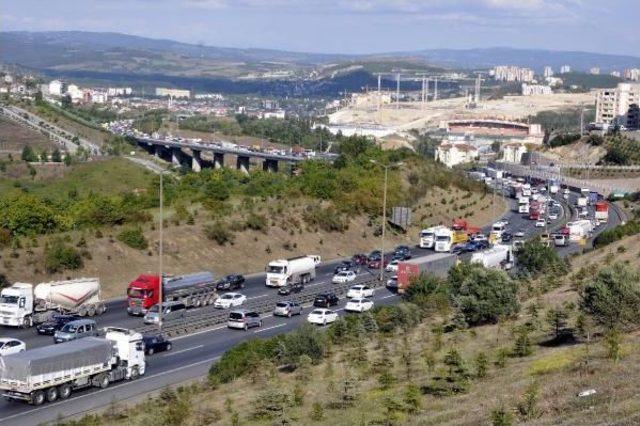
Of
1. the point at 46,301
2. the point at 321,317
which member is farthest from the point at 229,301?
the point at 46,301

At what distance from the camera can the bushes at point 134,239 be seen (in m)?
53.8

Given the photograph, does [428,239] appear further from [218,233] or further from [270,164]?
[270,164]

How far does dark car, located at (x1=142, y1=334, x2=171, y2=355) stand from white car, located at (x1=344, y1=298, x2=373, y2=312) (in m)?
9.91

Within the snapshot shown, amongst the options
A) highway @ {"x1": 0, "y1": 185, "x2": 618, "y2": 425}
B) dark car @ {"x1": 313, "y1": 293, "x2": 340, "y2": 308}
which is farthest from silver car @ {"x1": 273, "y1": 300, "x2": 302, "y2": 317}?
dark car @ {"x1": 313, "y1": 293, "x2": 340, "y2": 308}

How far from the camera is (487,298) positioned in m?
34.3

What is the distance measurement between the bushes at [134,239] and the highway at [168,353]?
364 centimetres

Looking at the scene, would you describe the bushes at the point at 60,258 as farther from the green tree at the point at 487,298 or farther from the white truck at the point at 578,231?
the white truck at the point at 578,231

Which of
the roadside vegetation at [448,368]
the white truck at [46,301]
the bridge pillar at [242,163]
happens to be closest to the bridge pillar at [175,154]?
the bridge pillar at [242,163]

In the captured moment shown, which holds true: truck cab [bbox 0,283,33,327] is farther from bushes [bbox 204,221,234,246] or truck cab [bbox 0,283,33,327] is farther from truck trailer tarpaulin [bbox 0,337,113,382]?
bushes [bbox 204,221,234,246]

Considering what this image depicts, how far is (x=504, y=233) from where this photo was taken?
7300cm

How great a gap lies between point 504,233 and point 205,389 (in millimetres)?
46361

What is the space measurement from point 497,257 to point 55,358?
1174 inches

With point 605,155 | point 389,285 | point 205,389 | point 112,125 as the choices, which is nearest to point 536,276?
point 389,285

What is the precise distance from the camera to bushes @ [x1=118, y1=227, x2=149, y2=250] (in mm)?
53844
